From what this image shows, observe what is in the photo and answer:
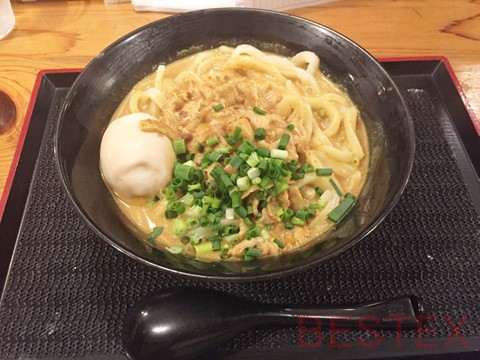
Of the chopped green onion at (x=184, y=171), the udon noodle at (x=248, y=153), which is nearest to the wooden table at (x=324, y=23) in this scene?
the udon noodle at (x=248, y=153)

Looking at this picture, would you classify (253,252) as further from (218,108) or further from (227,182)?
(218,108)

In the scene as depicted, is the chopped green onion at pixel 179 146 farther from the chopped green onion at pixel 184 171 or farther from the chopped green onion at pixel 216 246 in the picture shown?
the chopped green onion at pixel 216 246

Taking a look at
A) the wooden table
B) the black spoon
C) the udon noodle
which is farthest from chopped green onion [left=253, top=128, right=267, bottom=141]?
the wooden table

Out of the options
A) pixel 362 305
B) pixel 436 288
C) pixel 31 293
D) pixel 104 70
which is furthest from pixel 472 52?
pixel 31 293

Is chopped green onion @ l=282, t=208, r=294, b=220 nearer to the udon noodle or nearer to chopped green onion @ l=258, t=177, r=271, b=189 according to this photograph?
the udon noodle

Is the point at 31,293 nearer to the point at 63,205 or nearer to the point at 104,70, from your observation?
the point at 63,205

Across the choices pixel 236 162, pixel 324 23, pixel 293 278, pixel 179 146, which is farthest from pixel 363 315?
pixel 324 23
